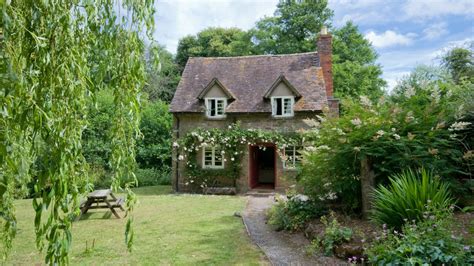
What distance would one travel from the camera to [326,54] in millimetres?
17906

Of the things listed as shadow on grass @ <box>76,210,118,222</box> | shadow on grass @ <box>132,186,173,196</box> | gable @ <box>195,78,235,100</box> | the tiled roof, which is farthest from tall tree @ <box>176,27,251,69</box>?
shadow on grass @ <box>76,210,118,222</box>

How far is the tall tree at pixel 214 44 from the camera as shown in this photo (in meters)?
33.1

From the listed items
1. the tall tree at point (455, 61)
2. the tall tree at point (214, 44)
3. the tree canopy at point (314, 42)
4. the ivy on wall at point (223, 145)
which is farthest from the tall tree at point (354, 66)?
the tall tree at point (455, 61)

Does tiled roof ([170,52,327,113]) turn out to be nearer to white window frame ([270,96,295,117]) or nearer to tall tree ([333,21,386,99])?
white window frame ([270,96,295,117])

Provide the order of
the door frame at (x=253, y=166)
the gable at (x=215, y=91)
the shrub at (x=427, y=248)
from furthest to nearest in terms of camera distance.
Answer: the gable at (x=215, y=91) → the door frame at (x=253, y=166) → the shrub at (x=427, y=248)

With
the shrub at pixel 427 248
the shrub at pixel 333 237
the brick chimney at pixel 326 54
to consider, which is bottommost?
the shrub at pixel 333 237

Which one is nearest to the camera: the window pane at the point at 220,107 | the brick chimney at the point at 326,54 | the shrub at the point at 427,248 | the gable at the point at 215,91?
the shrub at the point at 427,248

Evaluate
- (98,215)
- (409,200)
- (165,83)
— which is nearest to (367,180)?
(409,200)

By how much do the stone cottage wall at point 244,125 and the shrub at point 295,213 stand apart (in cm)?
668

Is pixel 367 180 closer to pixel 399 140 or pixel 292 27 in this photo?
Answer: pixel 399 140

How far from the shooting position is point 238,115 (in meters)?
16.8

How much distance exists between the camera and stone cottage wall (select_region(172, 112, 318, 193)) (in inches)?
642

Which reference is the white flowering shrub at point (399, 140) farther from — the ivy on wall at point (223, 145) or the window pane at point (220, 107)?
the window pane at point (220, 107)

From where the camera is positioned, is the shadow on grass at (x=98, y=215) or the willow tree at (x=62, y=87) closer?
the willow tree at (x=62, y=87)
